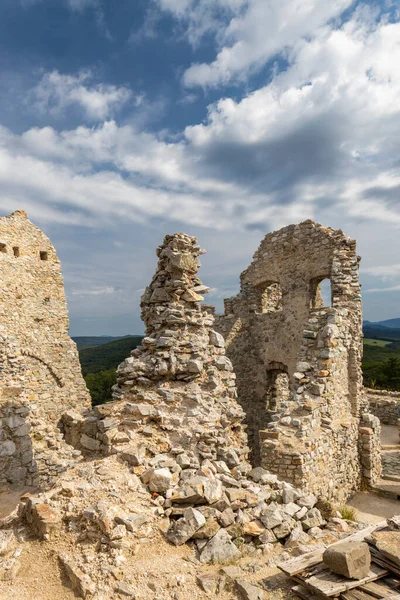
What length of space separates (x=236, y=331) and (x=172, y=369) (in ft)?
26.1

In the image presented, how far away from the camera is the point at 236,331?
13.7m

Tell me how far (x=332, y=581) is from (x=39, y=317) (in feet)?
42.2

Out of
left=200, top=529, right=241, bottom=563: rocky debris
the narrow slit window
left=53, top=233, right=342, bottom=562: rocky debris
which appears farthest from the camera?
the narrow slit window

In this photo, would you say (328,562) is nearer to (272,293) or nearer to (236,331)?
(236,331)

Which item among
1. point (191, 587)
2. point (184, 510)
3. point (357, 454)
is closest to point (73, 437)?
point (184, 510)

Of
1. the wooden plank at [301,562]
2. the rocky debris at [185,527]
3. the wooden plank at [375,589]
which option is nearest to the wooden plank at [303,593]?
the wooden plank at [301,562]

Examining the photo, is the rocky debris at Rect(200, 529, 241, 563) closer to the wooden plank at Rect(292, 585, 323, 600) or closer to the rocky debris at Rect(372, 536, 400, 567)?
the wooden plank at Rect(292, 585, 323, 600)

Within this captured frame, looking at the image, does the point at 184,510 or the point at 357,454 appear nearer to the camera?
the point at 184,510

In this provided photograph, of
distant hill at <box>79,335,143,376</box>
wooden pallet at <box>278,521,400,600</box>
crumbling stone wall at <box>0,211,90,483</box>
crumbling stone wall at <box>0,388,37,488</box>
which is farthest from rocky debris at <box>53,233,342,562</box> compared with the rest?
distant hill at <box>79,335,143,376</box>

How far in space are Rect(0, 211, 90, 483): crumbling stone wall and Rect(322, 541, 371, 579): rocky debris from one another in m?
11.0

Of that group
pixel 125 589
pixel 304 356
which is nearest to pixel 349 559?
pixel 125 589

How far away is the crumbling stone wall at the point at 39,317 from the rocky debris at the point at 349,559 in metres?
11.0

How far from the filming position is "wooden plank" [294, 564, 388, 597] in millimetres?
3152

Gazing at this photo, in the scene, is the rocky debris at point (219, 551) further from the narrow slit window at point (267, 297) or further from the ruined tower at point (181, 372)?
the narrow slit window at point (267, 297)
